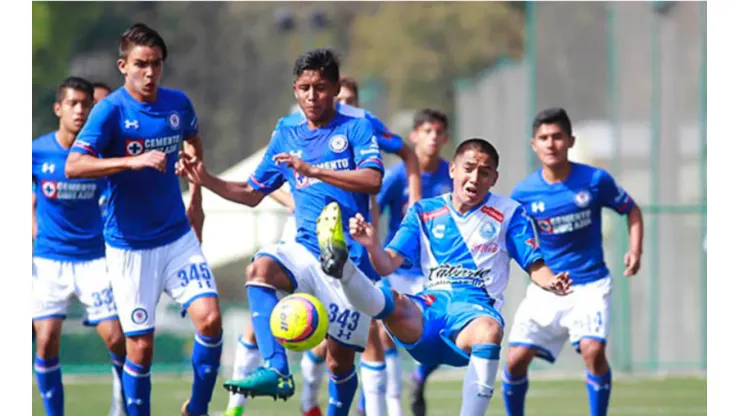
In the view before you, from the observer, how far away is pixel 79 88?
10.3 meters

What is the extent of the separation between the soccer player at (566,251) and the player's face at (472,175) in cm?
197

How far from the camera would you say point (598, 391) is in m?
10.1

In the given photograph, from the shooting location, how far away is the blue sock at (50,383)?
33.6 feet

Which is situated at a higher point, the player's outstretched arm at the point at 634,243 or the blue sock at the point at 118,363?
the player's outstretched arm at the point at 634,243

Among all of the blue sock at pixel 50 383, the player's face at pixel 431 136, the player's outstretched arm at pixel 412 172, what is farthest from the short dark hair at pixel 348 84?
the blue sock at pixel 50 383

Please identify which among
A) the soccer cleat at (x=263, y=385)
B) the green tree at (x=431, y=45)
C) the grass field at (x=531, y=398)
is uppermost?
the green tree at (x=431, y=45)

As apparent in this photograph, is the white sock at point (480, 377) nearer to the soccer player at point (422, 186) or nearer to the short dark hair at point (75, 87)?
the soccer player at point (422, 186)

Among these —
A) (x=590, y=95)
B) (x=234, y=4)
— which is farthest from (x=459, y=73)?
(x=590, y=95)

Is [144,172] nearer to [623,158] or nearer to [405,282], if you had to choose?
[405,282]

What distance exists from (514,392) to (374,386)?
124cm

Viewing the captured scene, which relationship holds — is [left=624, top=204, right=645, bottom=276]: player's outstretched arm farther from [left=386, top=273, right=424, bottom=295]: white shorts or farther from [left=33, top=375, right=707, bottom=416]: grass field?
[left=33, top=375, right=707, bottom=416]: grass field

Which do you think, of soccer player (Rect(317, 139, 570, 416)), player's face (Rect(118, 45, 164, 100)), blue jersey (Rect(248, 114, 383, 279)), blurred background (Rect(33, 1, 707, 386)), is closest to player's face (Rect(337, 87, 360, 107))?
blue jersey (Rect(248, 114, 383, 279))

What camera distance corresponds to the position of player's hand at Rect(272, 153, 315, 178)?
7957 millimetres

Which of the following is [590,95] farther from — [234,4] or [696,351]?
[234,4]
